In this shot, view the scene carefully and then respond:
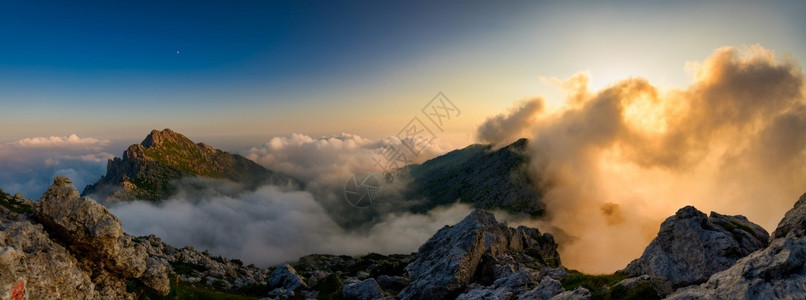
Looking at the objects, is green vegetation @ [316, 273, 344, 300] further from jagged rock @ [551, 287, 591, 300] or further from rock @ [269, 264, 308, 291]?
jagged rock @ [551, 287, 591, 300]

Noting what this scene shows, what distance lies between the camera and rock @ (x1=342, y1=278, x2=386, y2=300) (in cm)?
4038

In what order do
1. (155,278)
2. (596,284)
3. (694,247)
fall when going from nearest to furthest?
(155,278)
(694,247)
(596,284)

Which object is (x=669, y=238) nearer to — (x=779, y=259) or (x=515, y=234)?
(x=779, y=259)

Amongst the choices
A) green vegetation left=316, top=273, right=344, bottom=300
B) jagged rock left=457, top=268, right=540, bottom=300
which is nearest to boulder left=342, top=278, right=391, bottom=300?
green vegetation left=316, top=273, right=344, bottom=300

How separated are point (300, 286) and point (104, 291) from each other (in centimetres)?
3500

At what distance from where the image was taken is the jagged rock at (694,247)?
23397 millimetres

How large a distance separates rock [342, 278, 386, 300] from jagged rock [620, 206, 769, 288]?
2637 centimetres

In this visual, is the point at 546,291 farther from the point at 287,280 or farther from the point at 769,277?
the point at 287,280

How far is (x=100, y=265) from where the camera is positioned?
877 inches

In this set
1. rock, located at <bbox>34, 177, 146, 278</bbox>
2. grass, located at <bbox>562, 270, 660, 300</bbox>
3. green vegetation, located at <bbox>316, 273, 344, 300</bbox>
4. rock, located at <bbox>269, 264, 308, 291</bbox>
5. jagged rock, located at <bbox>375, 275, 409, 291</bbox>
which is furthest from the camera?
rock, located at <bbox>269, 264, 308, 291</bbox>

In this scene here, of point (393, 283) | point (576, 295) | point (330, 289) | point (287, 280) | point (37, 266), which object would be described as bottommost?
point (37, 266)

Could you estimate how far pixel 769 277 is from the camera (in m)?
14.1

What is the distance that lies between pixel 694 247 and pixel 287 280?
53.8 meters

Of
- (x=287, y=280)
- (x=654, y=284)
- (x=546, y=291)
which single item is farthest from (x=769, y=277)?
(x=287, y=280)
